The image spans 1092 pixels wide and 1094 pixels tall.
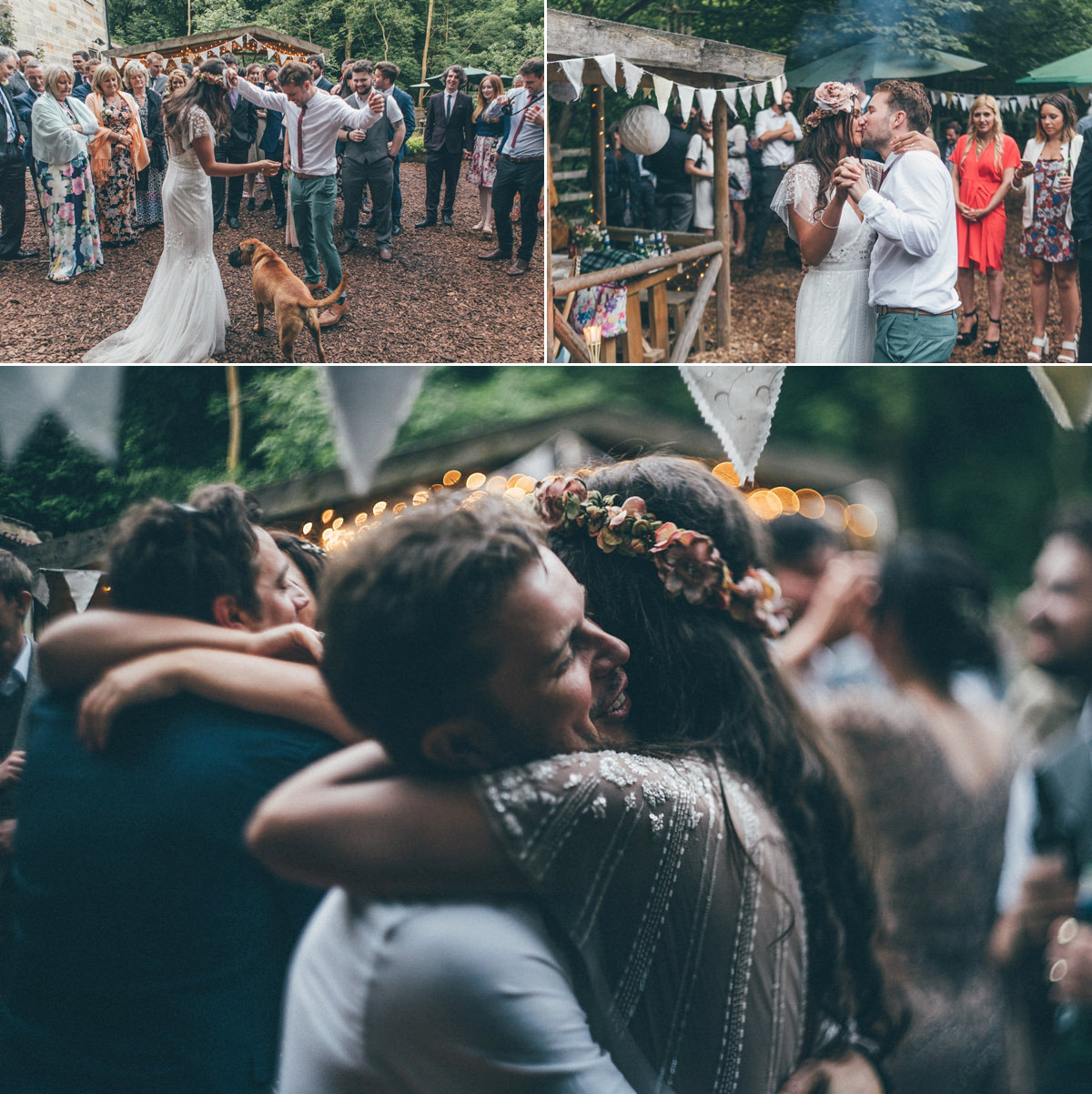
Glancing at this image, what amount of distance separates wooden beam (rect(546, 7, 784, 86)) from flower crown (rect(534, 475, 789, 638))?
2095 millimetres

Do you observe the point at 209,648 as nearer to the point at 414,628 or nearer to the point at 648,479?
the point at 414,628

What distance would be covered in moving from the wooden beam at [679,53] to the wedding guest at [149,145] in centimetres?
136

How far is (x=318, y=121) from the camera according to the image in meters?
3.08

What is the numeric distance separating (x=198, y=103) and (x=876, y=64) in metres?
2.25

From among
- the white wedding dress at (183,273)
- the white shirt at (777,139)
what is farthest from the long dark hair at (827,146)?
the white wedding dress at (183,273)

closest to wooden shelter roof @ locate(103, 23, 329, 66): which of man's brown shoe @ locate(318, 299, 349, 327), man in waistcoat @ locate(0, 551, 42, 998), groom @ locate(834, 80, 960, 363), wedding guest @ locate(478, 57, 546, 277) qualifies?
wedding guest @ locate(478, 57, 546, 277)

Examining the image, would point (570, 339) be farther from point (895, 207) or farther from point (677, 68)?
point (895, 207)

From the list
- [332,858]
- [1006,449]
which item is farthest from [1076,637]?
[332,858]

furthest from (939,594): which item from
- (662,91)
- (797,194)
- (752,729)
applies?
(662,91)

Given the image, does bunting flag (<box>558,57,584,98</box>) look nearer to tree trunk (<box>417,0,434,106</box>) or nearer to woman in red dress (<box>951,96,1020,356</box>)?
tree trunk (<box>417,0,434,106</box>)

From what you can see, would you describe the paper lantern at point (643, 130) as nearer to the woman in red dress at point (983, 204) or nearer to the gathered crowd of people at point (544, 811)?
the woman in red dress at point (983, 204)

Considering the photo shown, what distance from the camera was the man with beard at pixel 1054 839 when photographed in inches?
68.7

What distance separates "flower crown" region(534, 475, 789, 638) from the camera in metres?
1.67

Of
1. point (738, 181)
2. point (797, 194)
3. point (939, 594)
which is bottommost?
point (939, 594)
